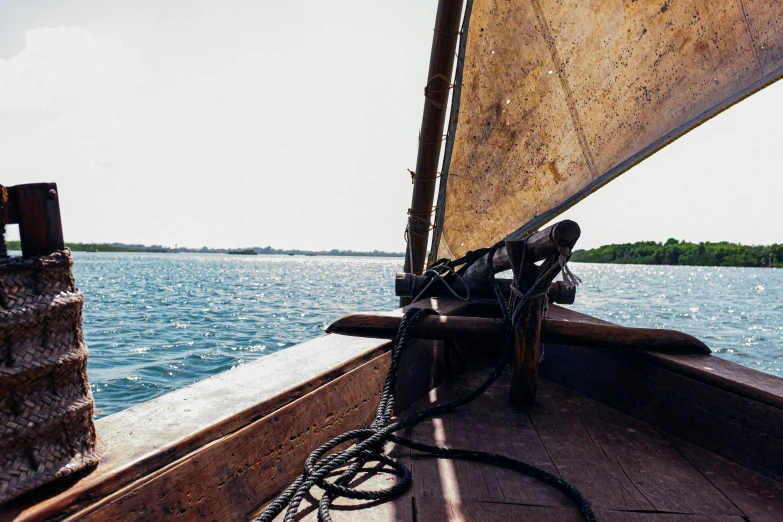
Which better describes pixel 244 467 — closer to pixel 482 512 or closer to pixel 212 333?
pixel 482 512

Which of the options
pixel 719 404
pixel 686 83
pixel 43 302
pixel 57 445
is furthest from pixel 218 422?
pixel 686 83

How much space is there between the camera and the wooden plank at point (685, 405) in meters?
1.79

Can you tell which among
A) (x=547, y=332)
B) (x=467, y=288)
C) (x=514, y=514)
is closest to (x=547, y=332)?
(x=547, y=332)

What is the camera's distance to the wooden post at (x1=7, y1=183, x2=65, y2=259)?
0.97 m

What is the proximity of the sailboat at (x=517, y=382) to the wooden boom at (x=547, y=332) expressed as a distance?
0.01 meters

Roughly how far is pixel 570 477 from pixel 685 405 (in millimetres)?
794

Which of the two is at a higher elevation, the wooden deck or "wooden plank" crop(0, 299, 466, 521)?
"wooden plank" crop(0, 299, 466, 521)

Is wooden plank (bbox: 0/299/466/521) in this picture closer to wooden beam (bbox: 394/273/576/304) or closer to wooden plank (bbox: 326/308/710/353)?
wooden plank (bbox: 326/308/710/353)

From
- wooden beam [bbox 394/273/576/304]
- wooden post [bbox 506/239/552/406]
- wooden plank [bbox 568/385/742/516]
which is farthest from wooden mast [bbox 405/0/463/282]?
wooden plank [bbox 568/385/742/516]

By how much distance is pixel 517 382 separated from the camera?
2447 millimetres

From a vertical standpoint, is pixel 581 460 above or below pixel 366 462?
below

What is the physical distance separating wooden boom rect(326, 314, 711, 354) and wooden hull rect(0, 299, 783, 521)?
0.09 m

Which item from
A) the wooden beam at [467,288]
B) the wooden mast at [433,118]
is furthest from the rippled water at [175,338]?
the wooden mast at [433,118]

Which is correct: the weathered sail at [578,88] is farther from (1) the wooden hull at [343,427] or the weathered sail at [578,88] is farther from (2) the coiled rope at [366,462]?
(2) the coiled rope at [366,462]
